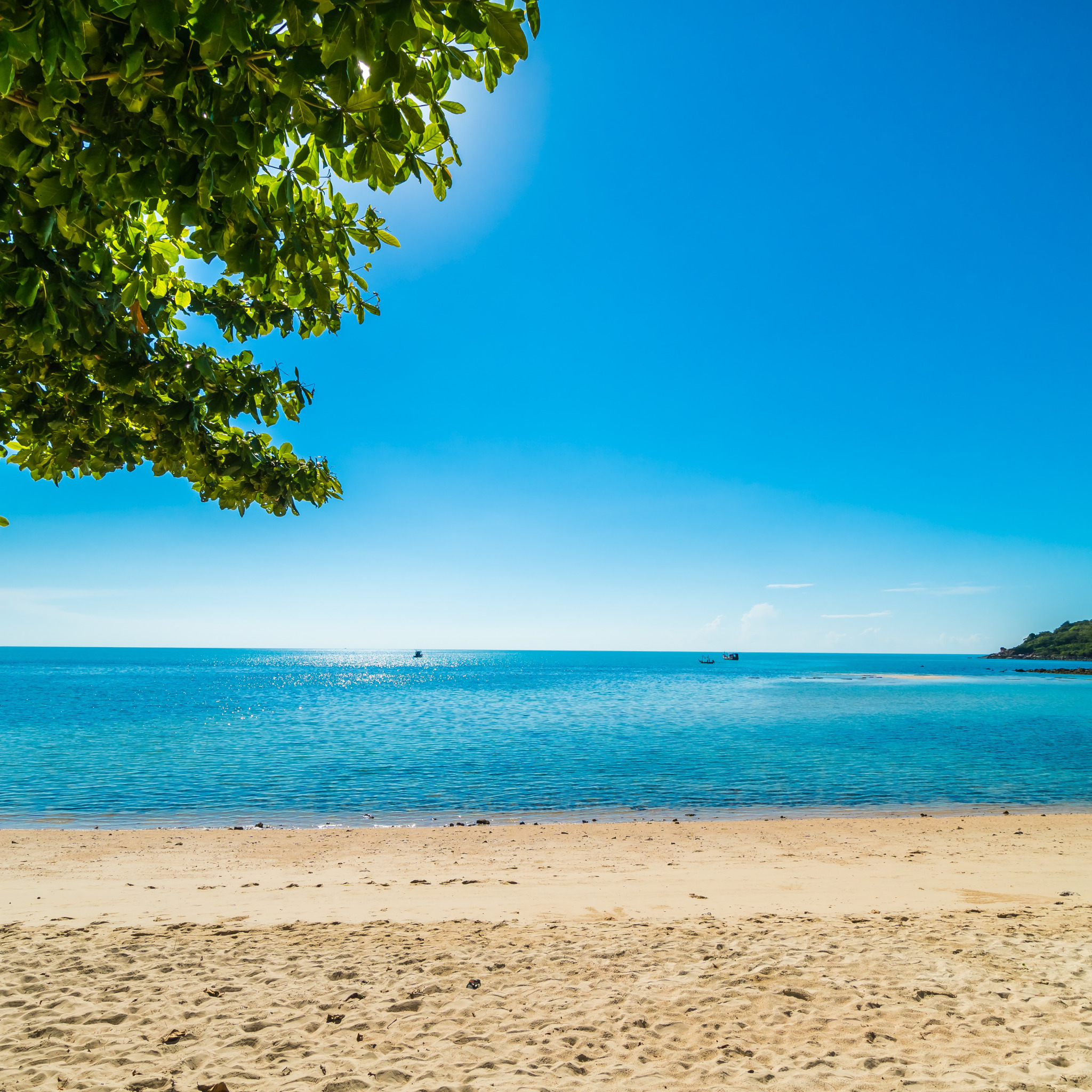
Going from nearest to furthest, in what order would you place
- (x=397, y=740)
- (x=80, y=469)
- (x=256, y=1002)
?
1. (x=80, y=469)
2. (x=256, y=1002)
3. (x=397, y=740)

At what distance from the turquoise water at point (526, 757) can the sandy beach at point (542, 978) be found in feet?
32.0

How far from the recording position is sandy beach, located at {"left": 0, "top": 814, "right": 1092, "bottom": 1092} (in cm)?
555

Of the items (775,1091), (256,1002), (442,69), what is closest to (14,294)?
(442,69)

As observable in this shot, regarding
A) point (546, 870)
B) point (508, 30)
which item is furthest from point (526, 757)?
point (508, 30)

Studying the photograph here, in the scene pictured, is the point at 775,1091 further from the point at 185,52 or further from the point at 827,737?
the point at 827,737

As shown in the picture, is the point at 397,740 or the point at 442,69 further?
the point at 397,740

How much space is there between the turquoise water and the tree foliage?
19.1 metres

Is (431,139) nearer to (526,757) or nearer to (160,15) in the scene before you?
(160,15)

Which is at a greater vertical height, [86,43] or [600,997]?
[86,43]

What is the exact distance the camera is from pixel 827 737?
4156cm

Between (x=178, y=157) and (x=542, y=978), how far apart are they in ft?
26.6

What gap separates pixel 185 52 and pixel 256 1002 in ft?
25.9

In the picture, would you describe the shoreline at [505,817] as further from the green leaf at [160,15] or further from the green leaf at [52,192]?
the green leaf at [160,15]

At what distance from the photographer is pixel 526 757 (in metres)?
33.8
